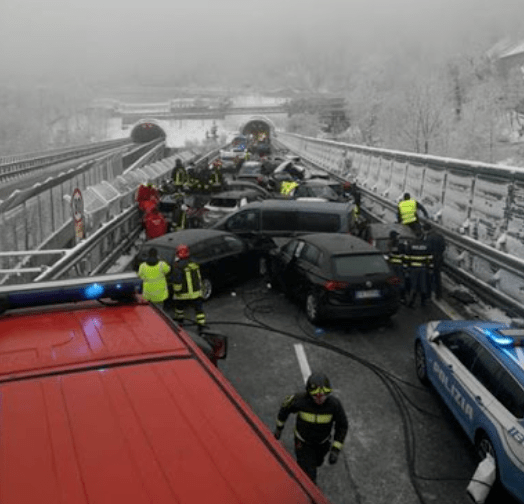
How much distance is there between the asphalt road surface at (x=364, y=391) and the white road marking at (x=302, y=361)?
0.05 feet

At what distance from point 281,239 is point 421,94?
77.9m

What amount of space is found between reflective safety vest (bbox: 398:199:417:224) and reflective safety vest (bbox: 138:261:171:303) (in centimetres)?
779

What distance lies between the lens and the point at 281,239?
14.3 meters

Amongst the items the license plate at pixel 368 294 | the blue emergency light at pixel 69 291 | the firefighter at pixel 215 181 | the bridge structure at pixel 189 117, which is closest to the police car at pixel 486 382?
the license plate at pixel 368 294

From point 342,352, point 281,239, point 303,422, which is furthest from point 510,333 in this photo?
point 281,239

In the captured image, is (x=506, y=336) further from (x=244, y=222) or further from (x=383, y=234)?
(x=244, y=222)

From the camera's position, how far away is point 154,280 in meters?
10.4

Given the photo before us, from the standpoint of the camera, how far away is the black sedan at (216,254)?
12.9 m

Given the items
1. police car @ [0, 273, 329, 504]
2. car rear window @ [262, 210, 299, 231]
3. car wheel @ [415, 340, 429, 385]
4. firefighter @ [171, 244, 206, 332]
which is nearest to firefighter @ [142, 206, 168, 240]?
car rear window @ [262, 210, 299, 231]

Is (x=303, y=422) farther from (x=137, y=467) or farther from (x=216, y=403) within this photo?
(x=137, y=467)

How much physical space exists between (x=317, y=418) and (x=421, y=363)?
3478 millimetres

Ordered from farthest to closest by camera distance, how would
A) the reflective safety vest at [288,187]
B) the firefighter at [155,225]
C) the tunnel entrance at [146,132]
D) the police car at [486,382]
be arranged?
the tunnel entrance at [146,132] → the reflective safety vest at [288,187] → the firefighter at [155,225] → the police car at [486,382]

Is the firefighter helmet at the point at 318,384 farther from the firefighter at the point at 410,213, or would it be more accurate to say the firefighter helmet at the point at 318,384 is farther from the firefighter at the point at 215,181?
the firefighter at the point at 215,181

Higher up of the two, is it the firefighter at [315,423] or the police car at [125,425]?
the police car at [125,425]
